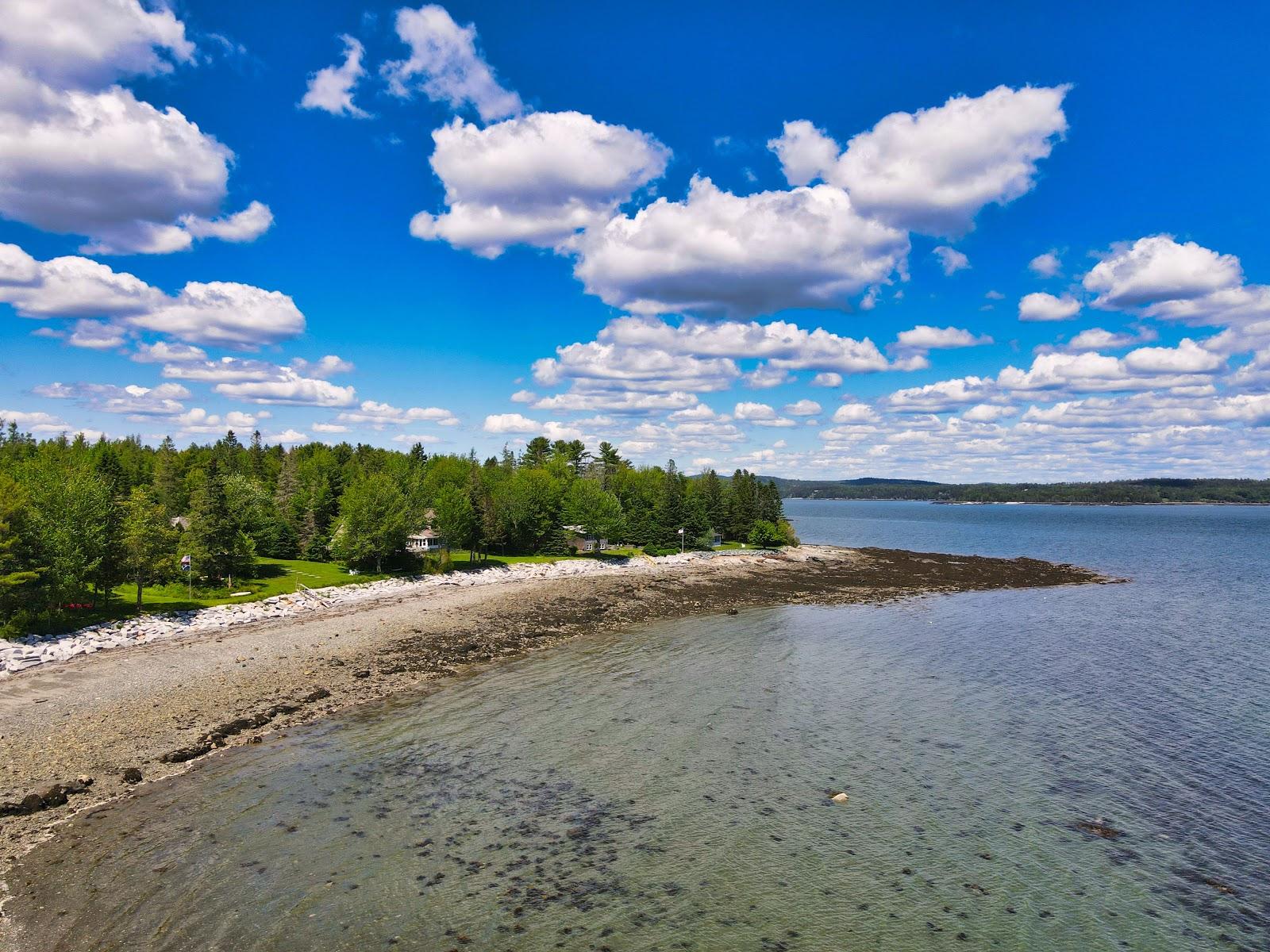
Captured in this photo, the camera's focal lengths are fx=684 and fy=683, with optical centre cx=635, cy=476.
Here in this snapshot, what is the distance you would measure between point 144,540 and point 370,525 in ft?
69.8

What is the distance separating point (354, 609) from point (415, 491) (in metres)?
27.2

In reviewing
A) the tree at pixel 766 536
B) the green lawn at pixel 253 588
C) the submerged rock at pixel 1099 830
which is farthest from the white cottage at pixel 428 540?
the submerged rock at pixel 1099 830

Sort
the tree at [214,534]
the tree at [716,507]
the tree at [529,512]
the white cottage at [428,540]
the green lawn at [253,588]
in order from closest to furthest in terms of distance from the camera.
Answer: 1. the green lawn at [253,588]
2. the tree at [214,534]
3. the white cottage at [428,540]
4. the tree at [529,512]
5. the tree at [716,507]

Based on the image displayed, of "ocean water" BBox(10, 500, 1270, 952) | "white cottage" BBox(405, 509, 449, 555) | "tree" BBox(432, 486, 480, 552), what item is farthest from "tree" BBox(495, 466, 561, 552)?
"ocean water" BBox(10, 500, 1270, 952)

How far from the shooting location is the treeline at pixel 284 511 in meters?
33.9

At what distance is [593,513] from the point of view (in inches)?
3270

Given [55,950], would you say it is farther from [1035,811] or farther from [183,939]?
[1035,811]

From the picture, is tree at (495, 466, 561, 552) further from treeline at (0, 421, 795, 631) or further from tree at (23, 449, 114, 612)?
tree at (23, 449, 114, 612)

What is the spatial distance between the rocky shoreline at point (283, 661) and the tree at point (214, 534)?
734 centimetres

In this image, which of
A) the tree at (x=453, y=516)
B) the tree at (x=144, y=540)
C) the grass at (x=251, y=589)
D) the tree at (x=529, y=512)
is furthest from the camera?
the tree at (x=529, y=512)

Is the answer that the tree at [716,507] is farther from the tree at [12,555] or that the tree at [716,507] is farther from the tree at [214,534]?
the tree at [12,555]

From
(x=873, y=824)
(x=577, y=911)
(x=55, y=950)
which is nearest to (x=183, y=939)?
(x=55, y=950)

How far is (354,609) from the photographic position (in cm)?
4522

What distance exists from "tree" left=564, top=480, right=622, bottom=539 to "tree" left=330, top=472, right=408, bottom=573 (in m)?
26.4
